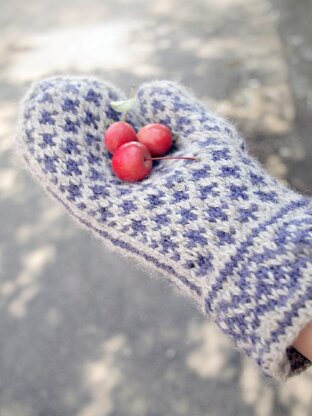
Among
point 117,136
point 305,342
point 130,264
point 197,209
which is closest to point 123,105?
point 117,136

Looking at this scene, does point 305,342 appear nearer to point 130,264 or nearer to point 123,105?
point 123,105

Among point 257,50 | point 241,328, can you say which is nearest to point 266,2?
point 257,50

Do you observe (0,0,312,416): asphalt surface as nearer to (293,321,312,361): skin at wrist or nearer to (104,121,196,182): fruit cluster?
(293,321,312,361): skin at wrist

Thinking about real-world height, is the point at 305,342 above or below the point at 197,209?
below

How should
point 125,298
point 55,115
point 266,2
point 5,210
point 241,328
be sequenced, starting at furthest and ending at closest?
point 266,2, point 5,210, point 125,298, point 55,115, point 241,328

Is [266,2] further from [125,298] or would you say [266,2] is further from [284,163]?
[125,298]

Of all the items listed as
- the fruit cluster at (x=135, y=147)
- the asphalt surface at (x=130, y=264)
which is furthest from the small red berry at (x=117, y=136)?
the asphalt surface at (x=130, y=264)

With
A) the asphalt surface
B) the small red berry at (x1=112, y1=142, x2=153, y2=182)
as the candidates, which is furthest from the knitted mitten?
the asphalt surface
